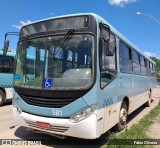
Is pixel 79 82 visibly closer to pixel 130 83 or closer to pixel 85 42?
pixel 85 42

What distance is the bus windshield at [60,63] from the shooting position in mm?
5324

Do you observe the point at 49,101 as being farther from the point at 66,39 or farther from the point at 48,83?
the point at 66,39

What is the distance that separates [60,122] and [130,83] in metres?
3.96

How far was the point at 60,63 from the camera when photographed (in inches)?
221

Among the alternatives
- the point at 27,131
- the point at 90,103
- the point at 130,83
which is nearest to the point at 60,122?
the point at 90,103

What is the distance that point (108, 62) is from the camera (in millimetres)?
6121

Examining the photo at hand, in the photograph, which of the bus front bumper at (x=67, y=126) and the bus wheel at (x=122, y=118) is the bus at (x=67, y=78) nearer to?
the bus front bumper at (x=67, y=126)

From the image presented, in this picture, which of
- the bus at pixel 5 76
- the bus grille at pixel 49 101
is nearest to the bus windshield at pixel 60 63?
the bus grille at pixel 49 101

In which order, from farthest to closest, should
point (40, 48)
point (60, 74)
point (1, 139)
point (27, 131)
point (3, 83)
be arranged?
point (3, 83) → point (27, 131) → point (1, 139) → point (40, 48) → point (60, 74)

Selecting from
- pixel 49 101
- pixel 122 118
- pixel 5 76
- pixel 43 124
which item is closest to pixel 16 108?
pixel 43 124

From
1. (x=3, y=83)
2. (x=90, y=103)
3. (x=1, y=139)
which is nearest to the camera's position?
(x=90, y=103)

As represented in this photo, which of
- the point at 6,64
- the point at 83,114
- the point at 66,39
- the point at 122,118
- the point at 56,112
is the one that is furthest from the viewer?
the point at 6,64

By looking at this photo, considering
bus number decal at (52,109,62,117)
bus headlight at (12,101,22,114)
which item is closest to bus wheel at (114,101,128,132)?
bus number decal at (52,109,62,117)

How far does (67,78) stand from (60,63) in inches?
17.9
